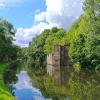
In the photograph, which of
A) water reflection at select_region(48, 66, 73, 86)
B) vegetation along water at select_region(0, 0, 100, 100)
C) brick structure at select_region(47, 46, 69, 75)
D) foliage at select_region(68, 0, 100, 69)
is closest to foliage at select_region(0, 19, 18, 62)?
vegetation along water at select_region(0, 0, 100, 100)

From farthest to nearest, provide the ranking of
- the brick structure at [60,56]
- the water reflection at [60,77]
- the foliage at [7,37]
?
the foliage at [7,37] < the brick structure at [60,56] < the water reflection at [60,77]

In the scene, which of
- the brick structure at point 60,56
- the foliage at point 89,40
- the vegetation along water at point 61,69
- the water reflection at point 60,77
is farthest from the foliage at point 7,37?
the water reflection at point 60,77

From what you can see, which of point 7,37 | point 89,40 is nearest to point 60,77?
point 89,40

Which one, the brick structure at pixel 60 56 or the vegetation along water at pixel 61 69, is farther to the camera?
the brick structure at pixel 60 56

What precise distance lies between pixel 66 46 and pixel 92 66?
29.5m

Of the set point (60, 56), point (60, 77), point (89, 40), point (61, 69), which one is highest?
point (89, 40)

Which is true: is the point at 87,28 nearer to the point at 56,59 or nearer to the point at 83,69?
the point at 83,69

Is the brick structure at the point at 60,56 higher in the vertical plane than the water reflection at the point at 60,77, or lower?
higher

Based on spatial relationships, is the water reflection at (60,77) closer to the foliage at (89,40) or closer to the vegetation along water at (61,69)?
the vegetation along water at (61,69)

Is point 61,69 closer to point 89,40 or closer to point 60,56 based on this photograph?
point 60,56

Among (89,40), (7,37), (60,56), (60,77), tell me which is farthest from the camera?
(7,37)

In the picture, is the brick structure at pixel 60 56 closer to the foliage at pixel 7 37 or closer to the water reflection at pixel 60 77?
the foliage at pixel 7 37

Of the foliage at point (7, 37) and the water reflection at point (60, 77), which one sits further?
the foliage at point (7, 37)

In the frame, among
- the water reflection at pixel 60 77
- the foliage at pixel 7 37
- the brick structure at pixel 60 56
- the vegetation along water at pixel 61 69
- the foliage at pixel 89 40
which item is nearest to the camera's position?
the vegetation along water at pixel 61 69
